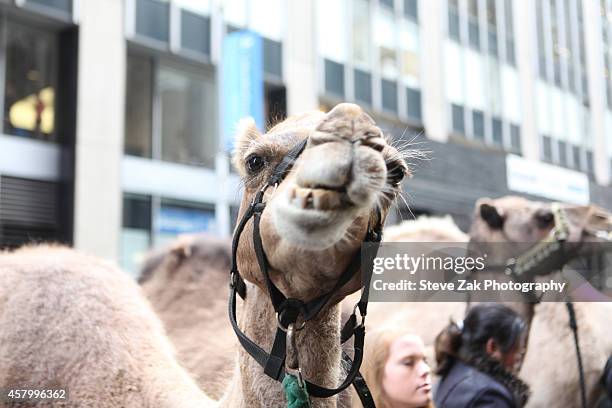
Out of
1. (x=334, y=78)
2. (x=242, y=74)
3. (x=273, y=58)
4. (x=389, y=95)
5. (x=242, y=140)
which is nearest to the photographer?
(x=242, y=140)

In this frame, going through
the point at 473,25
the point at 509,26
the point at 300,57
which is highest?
the point at 473,25

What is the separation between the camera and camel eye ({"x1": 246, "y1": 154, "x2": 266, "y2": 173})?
2.31 meters

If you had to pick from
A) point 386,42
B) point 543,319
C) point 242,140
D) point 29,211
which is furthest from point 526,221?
point 386,42

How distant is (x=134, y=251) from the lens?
36.6 ft

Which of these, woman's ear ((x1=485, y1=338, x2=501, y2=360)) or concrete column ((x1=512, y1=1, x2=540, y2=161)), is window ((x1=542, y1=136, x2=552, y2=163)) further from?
woman's ear ((x1=485, y1=338, x2=501, y2=360))

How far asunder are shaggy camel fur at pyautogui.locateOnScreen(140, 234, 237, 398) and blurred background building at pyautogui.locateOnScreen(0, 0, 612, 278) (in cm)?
301

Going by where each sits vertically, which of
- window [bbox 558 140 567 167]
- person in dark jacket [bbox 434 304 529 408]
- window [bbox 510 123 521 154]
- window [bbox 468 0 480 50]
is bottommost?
person in dark jacket [bbox 434 304 529 408]

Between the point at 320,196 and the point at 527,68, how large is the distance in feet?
38.9

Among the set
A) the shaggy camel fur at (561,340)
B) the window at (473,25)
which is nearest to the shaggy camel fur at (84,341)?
the shaggy camel fur at (561,340)

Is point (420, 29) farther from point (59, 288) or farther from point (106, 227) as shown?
point (59, 288)

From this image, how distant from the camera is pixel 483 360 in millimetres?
3711

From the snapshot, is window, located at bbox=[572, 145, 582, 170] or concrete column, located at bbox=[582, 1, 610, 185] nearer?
concrete column, located at bbox=[582, 1, 610, 185]

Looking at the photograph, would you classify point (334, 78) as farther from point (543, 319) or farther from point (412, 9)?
point (543, 319)

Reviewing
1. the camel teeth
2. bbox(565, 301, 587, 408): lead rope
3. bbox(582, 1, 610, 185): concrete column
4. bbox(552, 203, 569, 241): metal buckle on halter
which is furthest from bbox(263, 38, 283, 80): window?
the camel teeth
